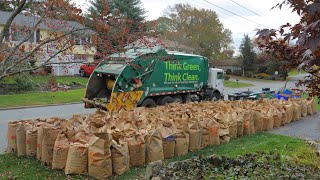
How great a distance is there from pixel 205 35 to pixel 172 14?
657 cm

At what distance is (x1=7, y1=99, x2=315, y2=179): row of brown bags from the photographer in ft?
17.3

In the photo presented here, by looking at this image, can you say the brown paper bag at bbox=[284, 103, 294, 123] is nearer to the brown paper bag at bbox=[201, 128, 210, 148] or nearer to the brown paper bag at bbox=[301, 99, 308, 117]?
the brown paper bag at bbox=[301, 99, 308, 117]

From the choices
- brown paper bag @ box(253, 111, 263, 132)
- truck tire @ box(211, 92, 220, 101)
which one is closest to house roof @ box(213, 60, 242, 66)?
truck tire @ box(211, 92, 220, 101)

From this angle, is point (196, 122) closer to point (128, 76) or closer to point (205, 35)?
point (128, 76)

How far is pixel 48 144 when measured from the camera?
579 centimetres

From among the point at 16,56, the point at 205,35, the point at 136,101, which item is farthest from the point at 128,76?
the point at 205,35

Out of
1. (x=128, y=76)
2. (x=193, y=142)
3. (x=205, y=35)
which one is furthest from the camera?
(x=205, y=35)

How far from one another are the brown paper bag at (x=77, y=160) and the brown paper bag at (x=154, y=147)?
1.26 meters

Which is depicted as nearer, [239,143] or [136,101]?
[239,143]

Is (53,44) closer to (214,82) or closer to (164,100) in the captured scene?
(164,100)

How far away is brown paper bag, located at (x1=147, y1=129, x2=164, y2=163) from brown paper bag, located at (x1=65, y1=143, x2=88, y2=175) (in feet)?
4.14

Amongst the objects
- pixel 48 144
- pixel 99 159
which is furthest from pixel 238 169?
pixel 48 144

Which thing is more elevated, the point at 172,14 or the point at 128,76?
the point at 172,14

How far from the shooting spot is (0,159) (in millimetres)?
6242
